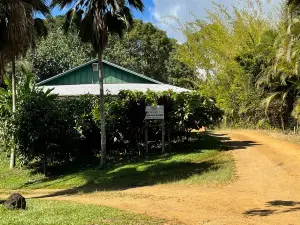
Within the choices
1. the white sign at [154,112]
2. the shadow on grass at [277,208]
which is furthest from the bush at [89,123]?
the shadow on grass at [277,208]

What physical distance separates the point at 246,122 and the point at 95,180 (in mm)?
15871

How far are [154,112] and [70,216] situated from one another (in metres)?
9.57

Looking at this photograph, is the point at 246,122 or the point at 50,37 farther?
the point at 50,37

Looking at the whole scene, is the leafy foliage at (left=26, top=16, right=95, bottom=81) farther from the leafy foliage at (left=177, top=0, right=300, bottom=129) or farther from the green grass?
the green grass

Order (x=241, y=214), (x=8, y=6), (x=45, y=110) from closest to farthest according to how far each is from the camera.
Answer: (x=241, y=214) → (x=8, y=6) → (x=45, y=110)

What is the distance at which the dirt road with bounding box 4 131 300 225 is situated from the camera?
317 inches

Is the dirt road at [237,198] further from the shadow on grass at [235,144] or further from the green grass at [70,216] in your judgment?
the shadow on grass at [235,144]

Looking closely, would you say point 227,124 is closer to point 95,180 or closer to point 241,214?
point 95,180

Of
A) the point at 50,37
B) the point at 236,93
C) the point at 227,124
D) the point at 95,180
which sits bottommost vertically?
the point at 95,180

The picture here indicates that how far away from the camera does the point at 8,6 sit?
10914mm

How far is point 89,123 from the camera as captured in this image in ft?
57.5

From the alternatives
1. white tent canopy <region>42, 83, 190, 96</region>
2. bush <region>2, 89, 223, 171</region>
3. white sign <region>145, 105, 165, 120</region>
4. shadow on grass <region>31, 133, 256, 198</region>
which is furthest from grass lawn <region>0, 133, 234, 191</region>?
white tent canopy <region>42, 83, 190, 96</region>

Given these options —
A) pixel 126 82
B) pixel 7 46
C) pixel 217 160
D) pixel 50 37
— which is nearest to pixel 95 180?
pixel 217 160

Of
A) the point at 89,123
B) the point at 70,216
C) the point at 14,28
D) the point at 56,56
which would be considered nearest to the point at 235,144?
the point at 89,123
